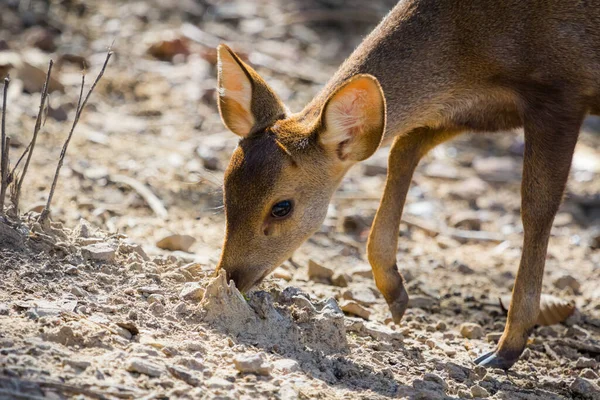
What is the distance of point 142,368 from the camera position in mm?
3799

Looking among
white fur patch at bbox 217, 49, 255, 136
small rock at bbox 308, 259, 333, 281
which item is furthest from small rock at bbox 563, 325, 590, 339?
white fur patch at bbox 217, 49, 255, 136

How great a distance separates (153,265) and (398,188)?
1.87m

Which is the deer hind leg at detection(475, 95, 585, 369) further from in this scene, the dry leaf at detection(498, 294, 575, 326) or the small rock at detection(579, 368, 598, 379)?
the dry leaf at detection(498, 294, 575, 326)

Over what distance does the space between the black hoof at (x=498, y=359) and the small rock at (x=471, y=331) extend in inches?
18.4

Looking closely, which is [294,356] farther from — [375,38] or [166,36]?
[166,36]

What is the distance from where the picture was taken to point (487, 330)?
6.11 meters

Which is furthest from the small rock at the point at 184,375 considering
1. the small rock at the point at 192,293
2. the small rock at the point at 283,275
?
the small rock at the point at 283,275

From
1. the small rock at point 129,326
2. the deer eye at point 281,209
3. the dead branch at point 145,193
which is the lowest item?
the small rock at point 129,326

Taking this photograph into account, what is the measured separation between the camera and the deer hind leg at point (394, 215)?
589cm

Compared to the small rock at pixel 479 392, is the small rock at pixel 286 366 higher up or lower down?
lower down

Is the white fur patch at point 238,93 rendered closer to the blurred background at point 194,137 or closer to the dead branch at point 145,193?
the blurred background at point 194,137

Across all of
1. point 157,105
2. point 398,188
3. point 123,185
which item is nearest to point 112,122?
point 157,105

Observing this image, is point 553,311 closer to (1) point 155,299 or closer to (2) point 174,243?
(2) point 174,243

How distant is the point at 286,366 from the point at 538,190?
215 cm
